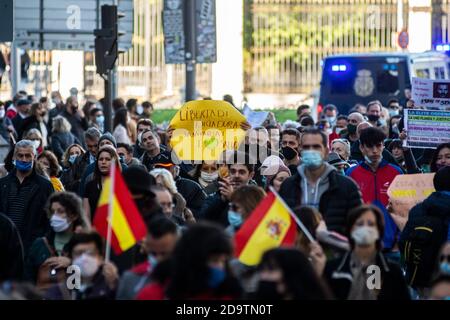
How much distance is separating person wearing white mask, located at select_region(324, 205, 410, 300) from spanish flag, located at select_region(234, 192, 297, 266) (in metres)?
0.34

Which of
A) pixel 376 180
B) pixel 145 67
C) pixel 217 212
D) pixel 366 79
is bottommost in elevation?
pixel 217 212

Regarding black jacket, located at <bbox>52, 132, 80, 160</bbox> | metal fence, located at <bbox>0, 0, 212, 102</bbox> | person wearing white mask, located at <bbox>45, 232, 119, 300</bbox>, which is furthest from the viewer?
metal fence, located at <bbox>0, 0, 212, 102</bbox>

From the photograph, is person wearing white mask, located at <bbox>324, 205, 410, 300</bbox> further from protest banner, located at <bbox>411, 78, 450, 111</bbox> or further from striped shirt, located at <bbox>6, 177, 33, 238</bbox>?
protest banner, located at <bbox>411, 78, 450, 111</bbox>

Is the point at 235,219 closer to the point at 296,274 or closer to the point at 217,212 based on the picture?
the point at 217,212

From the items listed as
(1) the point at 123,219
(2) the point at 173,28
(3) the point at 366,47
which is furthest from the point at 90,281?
(3) the point at 366,47

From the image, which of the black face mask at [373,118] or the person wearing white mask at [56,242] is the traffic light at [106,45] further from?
the person wearing white mask at [56,242]

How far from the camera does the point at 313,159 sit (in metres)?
11.0

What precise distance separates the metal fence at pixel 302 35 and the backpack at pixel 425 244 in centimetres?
3830

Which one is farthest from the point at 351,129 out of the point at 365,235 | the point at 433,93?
the point at 365,235

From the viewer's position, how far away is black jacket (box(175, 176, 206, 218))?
13867mm

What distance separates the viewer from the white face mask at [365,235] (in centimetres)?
937

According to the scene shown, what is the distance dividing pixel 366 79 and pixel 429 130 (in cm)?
1737

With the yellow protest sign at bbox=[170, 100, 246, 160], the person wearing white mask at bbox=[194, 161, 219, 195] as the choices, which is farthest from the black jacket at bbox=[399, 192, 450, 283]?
the yellow protest sign at bbox=[170, 100, 246, 160]
